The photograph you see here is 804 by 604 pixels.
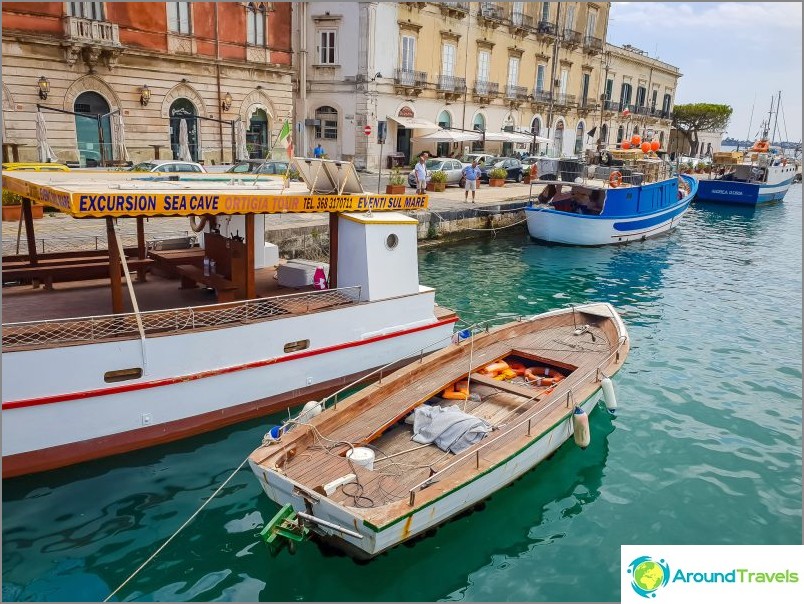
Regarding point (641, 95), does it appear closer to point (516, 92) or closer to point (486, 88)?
point (516, 92)

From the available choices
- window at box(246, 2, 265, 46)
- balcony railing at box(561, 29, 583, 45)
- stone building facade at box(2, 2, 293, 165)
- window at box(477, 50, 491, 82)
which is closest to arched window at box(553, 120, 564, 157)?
balcony railing at box(561, 29, 583, 45)

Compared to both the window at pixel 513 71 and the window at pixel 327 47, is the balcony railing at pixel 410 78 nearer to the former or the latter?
the window at pixel 327 47

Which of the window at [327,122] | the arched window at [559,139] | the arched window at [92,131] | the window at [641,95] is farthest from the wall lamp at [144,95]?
the window at [641,95]

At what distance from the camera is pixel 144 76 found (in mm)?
24641

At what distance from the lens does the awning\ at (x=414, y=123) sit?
3450cm

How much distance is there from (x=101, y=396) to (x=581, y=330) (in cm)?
762

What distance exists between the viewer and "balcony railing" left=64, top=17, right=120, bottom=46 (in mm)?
21922

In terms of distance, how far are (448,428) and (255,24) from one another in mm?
25476

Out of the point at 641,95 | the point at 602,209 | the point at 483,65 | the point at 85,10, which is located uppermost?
the point at 641,95

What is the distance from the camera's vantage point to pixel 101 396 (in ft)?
24.6

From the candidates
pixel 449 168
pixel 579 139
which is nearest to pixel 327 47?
pixel 449 168

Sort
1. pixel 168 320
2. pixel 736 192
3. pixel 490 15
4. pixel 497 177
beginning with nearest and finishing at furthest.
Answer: pixel 168 320, pixel 497 177, pixel 490 15, pixel 736 192

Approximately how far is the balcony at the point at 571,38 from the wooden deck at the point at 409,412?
134 ft

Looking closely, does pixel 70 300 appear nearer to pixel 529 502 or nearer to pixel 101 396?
pixel 101 396
